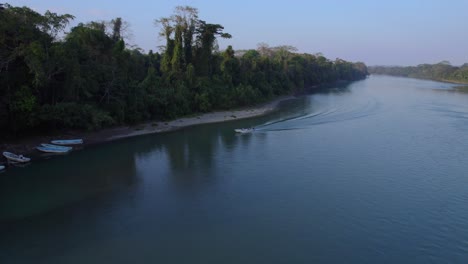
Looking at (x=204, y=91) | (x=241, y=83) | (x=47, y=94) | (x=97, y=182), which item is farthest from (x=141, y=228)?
(x=241, y=83)

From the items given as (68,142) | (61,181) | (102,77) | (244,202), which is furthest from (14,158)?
(244,202)

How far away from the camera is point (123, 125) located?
3506 cm

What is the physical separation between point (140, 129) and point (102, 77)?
246 inches

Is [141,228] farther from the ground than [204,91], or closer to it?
closer to it

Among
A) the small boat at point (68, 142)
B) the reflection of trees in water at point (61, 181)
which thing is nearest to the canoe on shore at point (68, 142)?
the small boat at point (68, 142)

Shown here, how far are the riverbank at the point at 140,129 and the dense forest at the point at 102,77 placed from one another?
911 mm

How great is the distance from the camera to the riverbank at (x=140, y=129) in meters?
26.2

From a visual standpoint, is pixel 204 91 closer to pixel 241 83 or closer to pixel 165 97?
pixel 165 97

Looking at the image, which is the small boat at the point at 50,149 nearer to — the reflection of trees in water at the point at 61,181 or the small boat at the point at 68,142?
the reflection of trees in water at the point at 61,181

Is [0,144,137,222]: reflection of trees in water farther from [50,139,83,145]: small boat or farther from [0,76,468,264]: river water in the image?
[50,139,83,145]: small boat

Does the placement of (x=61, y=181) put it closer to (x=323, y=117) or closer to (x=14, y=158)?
(x=14, y=158)

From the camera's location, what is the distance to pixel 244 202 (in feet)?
60.1

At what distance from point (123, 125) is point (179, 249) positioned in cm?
2361

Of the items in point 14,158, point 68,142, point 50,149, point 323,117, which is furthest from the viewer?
point 323,117
